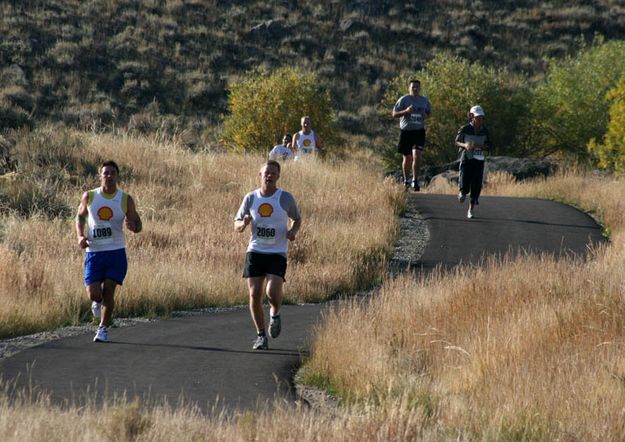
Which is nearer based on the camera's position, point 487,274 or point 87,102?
point 487,274

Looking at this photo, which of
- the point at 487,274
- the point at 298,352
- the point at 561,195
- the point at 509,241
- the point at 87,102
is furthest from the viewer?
the point at 87,102

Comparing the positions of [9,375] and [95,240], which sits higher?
[95,240]

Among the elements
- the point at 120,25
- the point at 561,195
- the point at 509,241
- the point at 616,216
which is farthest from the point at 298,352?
the point at 120,25

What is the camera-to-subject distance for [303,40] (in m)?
66.2

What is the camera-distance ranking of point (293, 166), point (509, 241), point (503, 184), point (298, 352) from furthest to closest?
point (503, 184), point (293, 166), point (509, 241), point (298, 352)

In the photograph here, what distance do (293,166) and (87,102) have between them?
102ft

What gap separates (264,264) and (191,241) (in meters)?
7.71

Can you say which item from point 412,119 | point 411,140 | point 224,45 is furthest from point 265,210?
point 224,45

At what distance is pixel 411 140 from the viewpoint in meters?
23.2

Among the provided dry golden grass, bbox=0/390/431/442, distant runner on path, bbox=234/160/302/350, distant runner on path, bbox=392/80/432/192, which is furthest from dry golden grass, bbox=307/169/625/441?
distant runner on path, bbox=392/80/432/192

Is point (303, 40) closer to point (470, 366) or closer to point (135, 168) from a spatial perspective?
→ point (135, 168)

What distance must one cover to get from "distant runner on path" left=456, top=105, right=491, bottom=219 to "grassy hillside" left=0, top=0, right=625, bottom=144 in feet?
102

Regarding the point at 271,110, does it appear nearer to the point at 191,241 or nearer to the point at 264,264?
the point at 191,241

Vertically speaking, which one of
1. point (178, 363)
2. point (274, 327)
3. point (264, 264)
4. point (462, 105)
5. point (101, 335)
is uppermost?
point (264, 264)
